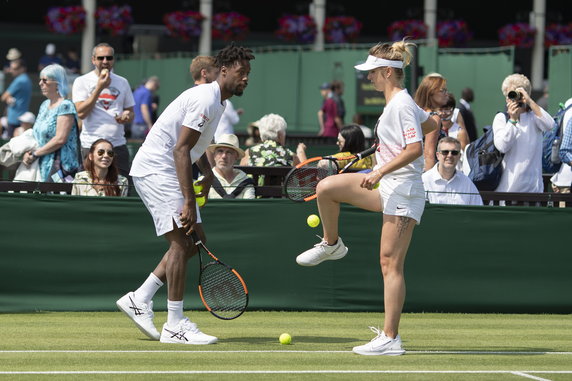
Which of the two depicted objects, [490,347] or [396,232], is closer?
[396,232]

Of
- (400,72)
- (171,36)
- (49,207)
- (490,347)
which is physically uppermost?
(171,36)

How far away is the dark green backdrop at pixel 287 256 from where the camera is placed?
33.2ft

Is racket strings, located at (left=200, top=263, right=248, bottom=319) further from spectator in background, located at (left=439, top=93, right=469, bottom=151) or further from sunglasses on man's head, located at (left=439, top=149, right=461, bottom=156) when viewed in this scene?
spectator in background, located at (left=439, top=93, right=469, bottom=151)

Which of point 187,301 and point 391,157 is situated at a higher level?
point 391,157

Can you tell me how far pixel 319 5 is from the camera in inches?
1238

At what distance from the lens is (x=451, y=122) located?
41.6 feet

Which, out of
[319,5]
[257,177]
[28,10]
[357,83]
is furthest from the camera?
[28,10]

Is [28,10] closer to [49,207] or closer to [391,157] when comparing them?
[49,207]

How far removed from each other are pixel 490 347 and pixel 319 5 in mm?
23602

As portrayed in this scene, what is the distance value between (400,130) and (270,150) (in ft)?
15.4

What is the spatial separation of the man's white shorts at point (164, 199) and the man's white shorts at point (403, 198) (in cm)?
128

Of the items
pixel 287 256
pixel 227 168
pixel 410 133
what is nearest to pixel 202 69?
pixel 227 168

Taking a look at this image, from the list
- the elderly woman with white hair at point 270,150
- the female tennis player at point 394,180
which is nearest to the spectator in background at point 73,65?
the elderly woman with white hair at point 270,150

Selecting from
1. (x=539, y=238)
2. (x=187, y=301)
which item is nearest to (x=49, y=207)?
(x=187, y=301)
